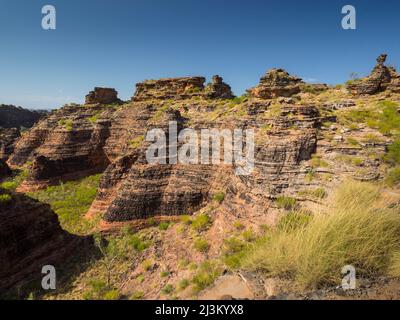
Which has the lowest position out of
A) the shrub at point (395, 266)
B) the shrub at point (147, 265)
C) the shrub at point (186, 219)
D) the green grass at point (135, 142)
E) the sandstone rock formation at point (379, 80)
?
the shrub at point (147, 265)

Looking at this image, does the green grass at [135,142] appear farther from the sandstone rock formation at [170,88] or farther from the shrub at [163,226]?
the shrub at [163,226]

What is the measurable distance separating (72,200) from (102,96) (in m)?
25.2

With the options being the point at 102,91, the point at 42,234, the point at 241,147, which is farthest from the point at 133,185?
the point at 102,91

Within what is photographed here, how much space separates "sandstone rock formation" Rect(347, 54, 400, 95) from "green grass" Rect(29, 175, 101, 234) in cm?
2783

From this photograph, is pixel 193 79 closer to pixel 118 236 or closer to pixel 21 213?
pixel 118 236

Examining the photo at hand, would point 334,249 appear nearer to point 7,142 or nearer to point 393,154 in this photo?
point 393,154

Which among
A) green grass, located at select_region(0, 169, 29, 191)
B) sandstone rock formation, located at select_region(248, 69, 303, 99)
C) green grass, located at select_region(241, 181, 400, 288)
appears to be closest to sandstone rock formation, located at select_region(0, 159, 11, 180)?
green grass, located at select_region(0, 169, 29, 191)

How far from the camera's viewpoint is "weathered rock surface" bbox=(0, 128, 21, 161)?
5234 centimetres

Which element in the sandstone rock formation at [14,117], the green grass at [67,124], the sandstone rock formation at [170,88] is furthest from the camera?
the sandstone rock formation at [14,117]

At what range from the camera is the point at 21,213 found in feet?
56.8

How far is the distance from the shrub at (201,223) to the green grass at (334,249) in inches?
489

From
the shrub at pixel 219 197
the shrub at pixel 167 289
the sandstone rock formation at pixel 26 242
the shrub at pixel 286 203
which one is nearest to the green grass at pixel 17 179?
the sandstone rock formation at pixel 26 242

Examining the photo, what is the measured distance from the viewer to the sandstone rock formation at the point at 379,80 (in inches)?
901
